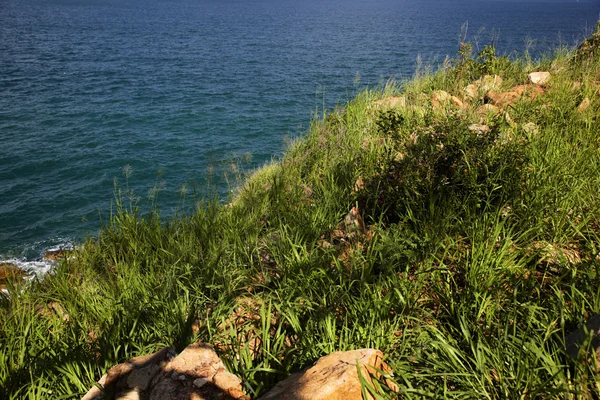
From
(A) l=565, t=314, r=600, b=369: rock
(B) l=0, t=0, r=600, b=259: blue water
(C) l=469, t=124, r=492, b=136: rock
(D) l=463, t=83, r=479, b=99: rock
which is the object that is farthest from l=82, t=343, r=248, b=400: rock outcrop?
(D) l=463, t=83, r=479, b=99: rock

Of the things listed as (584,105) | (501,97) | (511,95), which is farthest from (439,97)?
(584,105)

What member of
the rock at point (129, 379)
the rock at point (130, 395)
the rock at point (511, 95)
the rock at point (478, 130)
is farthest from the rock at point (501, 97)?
the rock at point (130, 395)

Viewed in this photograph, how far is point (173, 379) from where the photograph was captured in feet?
8.42

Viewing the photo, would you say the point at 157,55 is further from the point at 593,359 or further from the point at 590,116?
the point at 593,359

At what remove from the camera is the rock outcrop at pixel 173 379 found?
2539 mm

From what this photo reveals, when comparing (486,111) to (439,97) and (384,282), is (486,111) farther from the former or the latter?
(384,282)

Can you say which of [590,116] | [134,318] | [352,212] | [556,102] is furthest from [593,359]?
[556,102]

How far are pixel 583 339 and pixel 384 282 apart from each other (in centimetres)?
138

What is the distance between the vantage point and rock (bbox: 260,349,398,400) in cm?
221

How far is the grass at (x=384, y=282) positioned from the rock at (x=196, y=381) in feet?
0.70

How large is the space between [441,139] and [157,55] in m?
31.8

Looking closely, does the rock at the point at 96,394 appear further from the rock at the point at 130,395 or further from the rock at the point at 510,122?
the rock at the point at 510,122

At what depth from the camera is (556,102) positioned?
23.1 feet

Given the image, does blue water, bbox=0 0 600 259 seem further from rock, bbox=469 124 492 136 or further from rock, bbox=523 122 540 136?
rock, bbox=523 122 540 136
